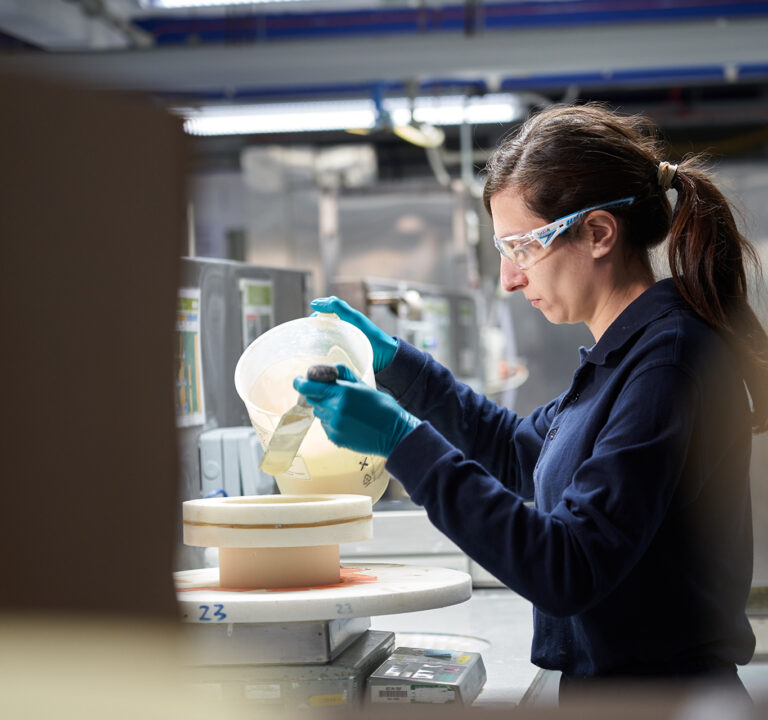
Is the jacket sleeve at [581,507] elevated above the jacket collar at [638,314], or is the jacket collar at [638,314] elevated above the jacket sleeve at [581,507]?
the jacket collar at [638,314]

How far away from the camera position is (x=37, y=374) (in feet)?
1.45

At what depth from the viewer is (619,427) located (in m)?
1.21

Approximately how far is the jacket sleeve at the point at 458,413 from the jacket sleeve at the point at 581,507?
2.20 ft

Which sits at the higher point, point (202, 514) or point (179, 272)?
point (179, 272)

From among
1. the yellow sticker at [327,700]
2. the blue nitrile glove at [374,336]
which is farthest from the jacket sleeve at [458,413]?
the yellow sticker at [327,700]

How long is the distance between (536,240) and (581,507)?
0.45m

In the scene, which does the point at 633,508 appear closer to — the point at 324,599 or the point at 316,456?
the point at 324,599

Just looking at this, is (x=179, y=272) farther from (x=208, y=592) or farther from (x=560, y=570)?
(x=208, y=592)

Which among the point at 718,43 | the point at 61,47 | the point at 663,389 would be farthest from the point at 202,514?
the point at 61,47

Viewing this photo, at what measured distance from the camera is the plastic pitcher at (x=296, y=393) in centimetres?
155

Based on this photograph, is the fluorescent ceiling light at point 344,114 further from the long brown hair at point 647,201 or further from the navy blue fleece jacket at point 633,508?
the navy blue fleece jacket at point 633,508

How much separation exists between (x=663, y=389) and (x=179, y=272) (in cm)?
88

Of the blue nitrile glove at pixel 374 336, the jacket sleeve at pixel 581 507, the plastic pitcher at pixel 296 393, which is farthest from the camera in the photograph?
the blue nitrile glove at pixel 374 336

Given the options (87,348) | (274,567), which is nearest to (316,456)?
(274,567)
